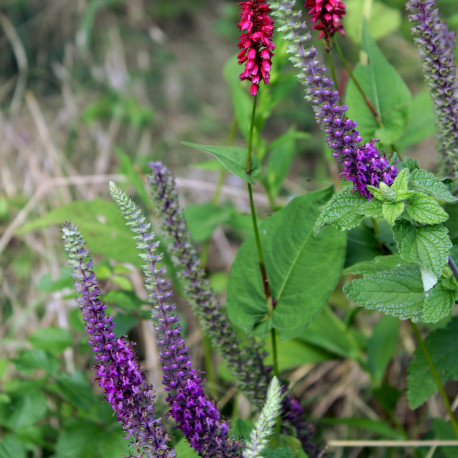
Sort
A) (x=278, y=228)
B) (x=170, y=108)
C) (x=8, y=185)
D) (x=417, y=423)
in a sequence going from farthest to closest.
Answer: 1. (x=170, y=108)
2. (x=8, y=185)
3. (x=417, y=423)
4. (x=278, y=228)

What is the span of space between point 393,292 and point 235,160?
53 centimetres

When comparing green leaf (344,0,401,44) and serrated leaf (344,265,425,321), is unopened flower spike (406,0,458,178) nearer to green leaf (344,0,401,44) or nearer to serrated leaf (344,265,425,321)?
serrated leaf (344,265,425,321)

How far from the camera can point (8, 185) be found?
3.54 metres

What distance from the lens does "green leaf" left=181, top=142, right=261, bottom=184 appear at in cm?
142

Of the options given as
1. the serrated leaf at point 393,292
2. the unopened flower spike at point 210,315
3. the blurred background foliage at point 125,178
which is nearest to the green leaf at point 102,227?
the blurred background foliage at point 125,178

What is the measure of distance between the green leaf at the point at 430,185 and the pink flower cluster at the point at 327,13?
469mm

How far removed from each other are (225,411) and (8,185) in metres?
2.00

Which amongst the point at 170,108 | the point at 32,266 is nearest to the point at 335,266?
the point at 32,266

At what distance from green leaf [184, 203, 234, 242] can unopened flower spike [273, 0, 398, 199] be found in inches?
42.1

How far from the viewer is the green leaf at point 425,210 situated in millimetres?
1238

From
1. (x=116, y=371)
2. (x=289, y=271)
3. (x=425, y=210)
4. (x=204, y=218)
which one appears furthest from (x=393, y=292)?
(x=204, y=218)

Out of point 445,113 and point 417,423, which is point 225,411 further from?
point 445,113

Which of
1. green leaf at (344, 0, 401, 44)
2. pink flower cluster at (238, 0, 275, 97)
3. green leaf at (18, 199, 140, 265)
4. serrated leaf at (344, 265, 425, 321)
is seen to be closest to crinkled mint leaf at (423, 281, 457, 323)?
serrated leaf at (344, 265, 425, 321)

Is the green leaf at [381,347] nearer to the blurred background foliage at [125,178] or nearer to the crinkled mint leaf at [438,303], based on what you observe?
the blurred background foliage at [125,178]
